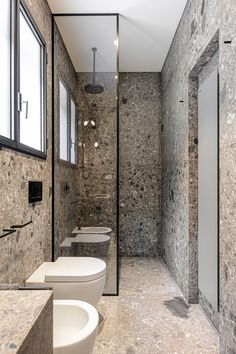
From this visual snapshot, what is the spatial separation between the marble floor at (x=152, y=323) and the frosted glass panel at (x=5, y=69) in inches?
60.2

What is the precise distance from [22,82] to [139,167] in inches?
95.9

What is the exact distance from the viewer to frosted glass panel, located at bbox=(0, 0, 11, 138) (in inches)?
66.9

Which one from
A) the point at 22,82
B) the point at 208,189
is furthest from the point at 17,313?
the point at 208,189

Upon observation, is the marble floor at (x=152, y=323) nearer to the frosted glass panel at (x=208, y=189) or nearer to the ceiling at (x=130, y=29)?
the frosted glass panel at (x=208, y=189)

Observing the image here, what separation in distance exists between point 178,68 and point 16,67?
176 cm

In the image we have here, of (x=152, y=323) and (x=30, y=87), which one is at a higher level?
(x=30, y=87)

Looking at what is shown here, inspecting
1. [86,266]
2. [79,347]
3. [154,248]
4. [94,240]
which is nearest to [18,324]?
[79,347]

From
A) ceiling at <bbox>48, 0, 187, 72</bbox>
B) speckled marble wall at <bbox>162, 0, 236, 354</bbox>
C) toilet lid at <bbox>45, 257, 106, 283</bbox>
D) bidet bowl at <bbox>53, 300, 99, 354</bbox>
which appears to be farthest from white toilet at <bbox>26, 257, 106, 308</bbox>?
ceiling at <bbox>48, 0, 187, 72</bbox>

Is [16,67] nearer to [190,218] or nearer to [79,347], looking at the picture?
[79,347]

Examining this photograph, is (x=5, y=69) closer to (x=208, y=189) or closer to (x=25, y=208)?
(x=25, y=208)

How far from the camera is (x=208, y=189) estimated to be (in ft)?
7.32

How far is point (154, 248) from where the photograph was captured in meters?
4.18

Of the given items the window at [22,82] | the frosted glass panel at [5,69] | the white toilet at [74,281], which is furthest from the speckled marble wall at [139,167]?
the frosted glass panel at [5,69]

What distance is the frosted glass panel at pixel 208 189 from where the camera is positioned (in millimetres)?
2076
